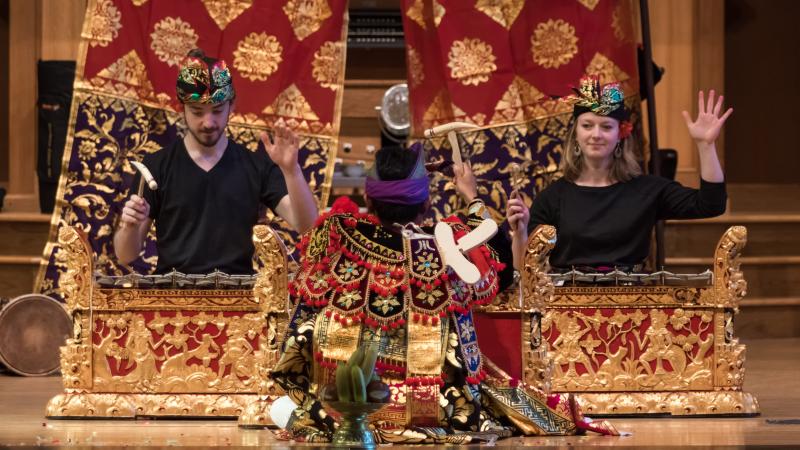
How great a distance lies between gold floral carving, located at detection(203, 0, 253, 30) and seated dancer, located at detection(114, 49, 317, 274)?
886 millimetres

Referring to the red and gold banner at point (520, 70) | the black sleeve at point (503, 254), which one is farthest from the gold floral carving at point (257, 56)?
the black sleeve at point (503, 254)

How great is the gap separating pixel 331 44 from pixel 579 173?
130 centimetres

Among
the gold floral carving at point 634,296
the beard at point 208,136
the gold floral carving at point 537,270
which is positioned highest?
the beard at point 208,136

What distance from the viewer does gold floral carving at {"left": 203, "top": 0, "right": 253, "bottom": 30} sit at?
5.64m

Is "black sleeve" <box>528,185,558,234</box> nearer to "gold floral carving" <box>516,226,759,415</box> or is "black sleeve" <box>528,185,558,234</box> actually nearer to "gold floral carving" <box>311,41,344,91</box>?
"gold floral carving" <box>516,226,759,415</box>

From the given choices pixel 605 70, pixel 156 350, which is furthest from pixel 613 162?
pixel 156 350

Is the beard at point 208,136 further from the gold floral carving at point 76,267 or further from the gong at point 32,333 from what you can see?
the gong at point 32,333

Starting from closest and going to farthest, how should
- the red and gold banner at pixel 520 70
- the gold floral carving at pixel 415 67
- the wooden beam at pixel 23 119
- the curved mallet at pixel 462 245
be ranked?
the curved mallet at pixel 462 245 < the red and gold banner at pixel 520 70 < the gold floral carving at pixel 415 67 < the wooden beam at pixel 23 119

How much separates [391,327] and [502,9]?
2167mm

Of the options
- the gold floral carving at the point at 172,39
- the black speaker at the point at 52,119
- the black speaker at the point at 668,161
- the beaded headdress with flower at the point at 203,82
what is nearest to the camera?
the beaded headdress with flower at the point at 203,82

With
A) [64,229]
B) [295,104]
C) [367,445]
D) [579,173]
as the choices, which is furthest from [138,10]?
[367,445]

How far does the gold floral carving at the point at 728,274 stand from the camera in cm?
449

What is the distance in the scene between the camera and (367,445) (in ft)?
10.2

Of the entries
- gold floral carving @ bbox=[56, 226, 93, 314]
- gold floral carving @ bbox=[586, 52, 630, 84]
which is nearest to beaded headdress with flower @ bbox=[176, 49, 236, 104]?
gold floral carving @ bbox=[56, 226, 93, 314]
